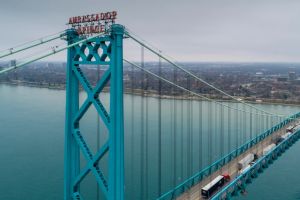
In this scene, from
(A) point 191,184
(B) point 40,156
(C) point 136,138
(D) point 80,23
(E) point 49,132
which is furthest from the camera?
(E) point 49,132

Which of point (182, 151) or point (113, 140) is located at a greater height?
point (113, 140)

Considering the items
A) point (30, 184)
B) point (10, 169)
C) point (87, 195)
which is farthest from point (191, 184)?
point (10, 169)

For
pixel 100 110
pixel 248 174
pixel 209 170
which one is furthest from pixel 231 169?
pixel 100 110

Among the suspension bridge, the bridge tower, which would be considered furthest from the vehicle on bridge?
the bridge tower

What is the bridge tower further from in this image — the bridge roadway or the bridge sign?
the bridge roadway

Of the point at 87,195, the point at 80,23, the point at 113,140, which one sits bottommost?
the point at 87,195

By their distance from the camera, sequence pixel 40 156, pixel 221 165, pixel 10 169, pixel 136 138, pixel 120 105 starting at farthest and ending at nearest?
pixel 136 138 < pixel 40 156 < pixel 10 169 < pixel 221 165 < pixel 120 105

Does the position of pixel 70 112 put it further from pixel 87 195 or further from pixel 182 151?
pixel 182 151
